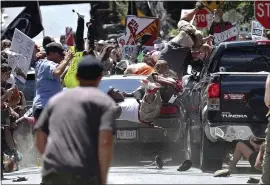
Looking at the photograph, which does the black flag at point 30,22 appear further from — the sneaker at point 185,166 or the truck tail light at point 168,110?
the sneaker at point 185,166

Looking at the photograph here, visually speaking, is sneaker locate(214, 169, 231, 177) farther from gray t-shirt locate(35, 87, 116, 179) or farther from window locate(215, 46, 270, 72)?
gray t-shirt locate(35, 87, 116, 179)

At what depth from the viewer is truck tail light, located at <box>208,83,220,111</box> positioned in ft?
45.9

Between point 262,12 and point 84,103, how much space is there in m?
12.5

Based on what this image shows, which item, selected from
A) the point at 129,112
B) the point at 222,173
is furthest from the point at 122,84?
the point at 222,173

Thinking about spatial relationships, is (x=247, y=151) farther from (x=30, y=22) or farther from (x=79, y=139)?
(x=30, y=22)

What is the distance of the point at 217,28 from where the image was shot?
22.7 m

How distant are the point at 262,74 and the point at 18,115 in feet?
17.0

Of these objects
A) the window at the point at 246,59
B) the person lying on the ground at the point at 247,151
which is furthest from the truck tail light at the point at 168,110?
the person lying on the ground at the point at 247,151

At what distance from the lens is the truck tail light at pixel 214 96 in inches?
550

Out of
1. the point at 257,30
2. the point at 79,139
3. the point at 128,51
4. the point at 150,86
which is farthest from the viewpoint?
the point at 128,51

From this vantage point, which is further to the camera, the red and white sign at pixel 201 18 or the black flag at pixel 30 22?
the red and white sign at pixel 201 18

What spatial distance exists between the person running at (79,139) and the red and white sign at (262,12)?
40.0 feet

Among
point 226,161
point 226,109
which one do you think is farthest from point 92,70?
point 226,161

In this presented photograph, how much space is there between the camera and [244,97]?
45.8 ft
